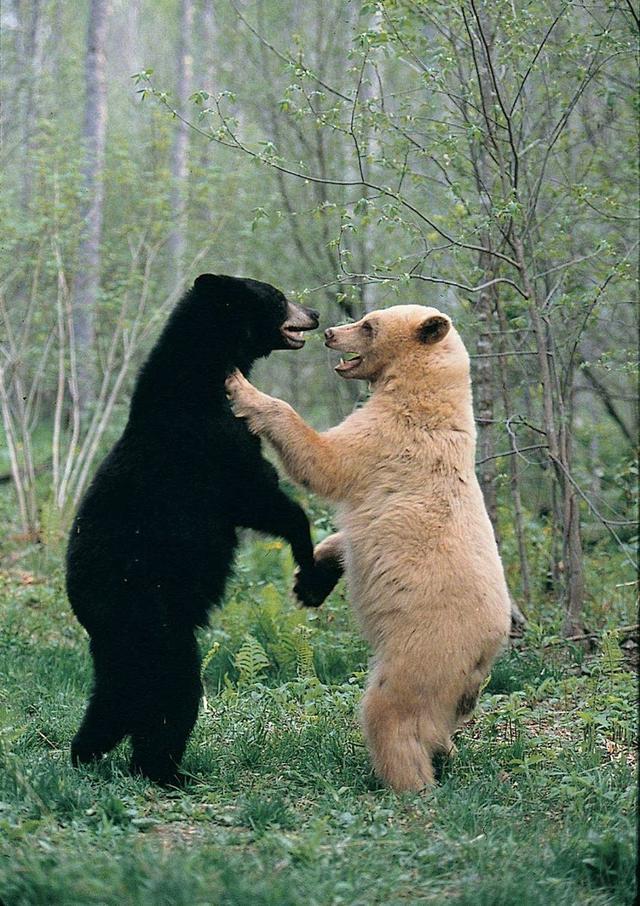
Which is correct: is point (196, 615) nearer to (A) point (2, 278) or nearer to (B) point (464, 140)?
(B) point (464, 140)

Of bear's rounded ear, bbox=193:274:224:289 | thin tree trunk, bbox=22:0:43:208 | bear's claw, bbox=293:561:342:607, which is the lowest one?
bear's claw, bbox=293:561:342:607

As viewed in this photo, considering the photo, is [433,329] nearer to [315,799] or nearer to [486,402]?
[315,799]

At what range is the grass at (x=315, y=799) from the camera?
142 inches

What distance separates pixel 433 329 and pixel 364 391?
2.93 metres

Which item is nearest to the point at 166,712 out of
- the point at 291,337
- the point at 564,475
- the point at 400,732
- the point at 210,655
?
the point at 400,732

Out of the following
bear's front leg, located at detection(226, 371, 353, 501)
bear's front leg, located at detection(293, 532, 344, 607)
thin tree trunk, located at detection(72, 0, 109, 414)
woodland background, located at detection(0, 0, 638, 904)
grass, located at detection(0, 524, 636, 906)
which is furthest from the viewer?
thin tree trunk, located at detection(72, 0, 109, 414)

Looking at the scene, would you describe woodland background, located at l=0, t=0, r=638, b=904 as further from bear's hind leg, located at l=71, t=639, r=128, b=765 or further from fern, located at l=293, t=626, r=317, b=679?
bear's hind leg, located at l=71, t=639, r=128, b=765

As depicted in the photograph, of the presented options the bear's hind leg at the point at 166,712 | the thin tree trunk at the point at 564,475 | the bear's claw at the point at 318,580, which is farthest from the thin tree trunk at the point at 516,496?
the bear's hind leg at the point at 166,712

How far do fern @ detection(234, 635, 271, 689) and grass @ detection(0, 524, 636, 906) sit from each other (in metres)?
0.01

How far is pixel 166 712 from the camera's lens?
4.97 metres

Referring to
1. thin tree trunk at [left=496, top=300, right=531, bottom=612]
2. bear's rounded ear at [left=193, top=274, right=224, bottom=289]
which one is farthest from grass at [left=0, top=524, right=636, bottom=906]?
bear's rounded ear at [left=193, top=274, right=224, bottom=289]

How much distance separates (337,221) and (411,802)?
30.3 feet

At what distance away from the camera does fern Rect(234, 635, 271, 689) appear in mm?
7164

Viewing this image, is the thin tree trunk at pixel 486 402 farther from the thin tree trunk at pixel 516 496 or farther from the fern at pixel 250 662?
the fern at pixel 250 662
